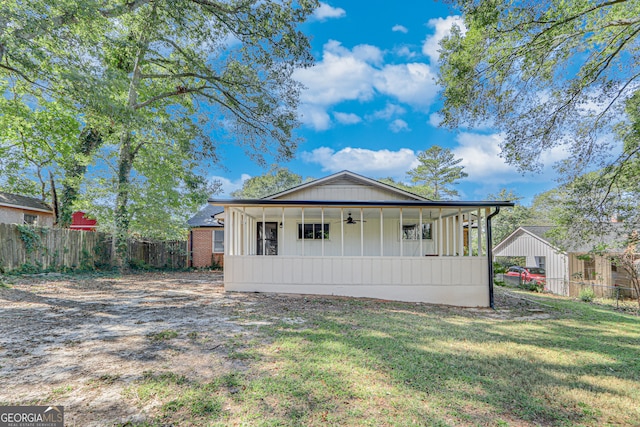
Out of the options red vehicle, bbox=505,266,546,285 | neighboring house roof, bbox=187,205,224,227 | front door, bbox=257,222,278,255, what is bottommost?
red vehicle, bbox=505,266,546,285

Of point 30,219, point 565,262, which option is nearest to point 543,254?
point 565,262

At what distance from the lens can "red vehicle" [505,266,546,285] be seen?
56.5 feet

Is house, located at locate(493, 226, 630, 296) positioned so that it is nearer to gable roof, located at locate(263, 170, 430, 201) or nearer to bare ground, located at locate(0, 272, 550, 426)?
gable roof, located at locate(263, 170, 430, 201)

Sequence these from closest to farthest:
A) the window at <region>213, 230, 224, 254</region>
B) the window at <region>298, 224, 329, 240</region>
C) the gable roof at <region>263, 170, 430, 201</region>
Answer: the gable roof at <region>263, 170, 430, 201</region> → the window at <region>298, 224, 329, 240</region> → the window at <region>213, 230, 224, 254</region>

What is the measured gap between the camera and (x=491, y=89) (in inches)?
286

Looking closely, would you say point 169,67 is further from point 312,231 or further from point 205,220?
point 312,231

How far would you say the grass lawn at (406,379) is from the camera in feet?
8.34

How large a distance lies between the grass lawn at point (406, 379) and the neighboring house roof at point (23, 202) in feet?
58.6

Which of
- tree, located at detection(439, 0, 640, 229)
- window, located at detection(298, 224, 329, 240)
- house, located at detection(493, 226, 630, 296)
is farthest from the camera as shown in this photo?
house, located at detection(493, 226, 630, 296)

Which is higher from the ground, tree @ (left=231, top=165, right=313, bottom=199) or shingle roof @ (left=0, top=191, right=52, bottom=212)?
tree @ (left=231, top=165, right=313, bottom=199)

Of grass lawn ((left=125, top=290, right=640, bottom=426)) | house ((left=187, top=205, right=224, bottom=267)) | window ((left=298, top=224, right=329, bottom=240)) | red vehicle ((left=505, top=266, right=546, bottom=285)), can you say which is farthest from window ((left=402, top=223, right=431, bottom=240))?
house ((left=187, top=205, right=224, bottom=267))

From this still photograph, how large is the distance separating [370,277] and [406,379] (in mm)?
5656

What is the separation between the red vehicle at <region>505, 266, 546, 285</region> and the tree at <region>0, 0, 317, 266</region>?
1581cm

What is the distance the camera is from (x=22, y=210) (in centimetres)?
1658
